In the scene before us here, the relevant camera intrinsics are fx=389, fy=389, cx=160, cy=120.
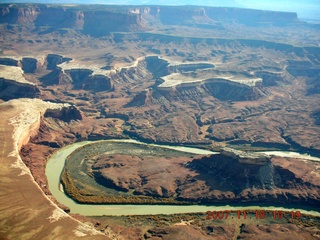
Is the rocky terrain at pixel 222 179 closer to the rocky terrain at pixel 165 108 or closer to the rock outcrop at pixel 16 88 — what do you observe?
the rocky terrain at pixel 165 108

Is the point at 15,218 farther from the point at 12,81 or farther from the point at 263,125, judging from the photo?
the point at 12,81

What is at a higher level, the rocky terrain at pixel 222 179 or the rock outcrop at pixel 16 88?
the rocky terrain at pixel 222 179

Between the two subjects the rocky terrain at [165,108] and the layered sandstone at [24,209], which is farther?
the rocky terrain at [165,108]

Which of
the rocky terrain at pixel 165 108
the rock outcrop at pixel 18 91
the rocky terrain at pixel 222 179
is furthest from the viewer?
the rock outcrop at pixel 18 91

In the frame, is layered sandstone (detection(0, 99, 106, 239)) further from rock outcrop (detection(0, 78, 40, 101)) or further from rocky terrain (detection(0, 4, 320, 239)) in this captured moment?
rock outcrop (detection(0, 78, 40, 101))

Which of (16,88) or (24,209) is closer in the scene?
(24,209)
